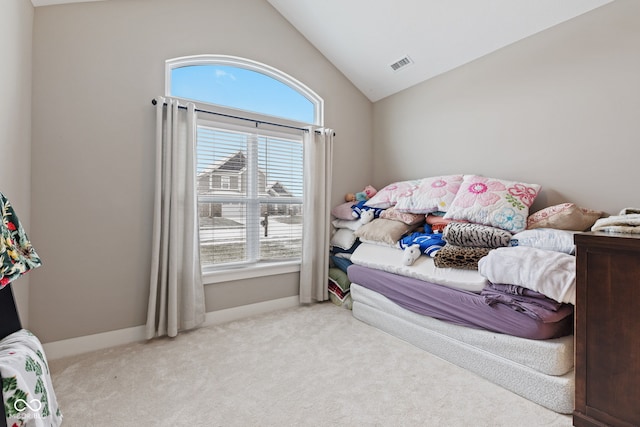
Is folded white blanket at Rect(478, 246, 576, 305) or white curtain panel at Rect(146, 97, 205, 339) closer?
folded white blanket at Rect(478, 246, 576, 305)

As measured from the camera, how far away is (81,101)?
2.15 m

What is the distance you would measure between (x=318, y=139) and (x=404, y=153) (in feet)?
3.32

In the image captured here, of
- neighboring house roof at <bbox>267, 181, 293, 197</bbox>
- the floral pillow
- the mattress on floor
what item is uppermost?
neighboring house roof at <bbox>267, 181, 293, 197</bbox>

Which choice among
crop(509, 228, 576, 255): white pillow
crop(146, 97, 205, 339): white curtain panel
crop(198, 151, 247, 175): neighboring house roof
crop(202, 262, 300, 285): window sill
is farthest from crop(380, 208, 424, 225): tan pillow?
crop(146, 97, 205, 339): white curtain panel

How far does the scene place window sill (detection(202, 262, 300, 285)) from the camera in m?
2.70

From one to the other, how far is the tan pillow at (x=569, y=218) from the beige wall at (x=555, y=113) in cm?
19

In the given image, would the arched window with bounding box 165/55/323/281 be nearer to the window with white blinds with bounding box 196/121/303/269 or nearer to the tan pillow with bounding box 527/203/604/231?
the window with white blinds with bounding box 196/121/303/269

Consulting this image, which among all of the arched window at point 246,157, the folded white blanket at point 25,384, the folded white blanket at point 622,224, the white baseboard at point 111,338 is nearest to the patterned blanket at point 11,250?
the folded white blanket at point 25,384

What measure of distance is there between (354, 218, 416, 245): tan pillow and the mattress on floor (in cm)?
53

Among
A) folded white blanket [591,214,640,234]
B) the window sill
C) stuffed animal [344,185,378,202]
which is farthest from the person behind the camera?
stuffed animal [344,185,378,202]

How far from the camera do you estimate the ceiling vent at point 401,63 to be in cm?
303

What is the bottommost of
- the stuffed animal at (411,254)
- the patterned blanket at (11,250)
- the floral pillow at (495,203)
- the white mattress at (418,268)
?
the white mattress at (418,268)

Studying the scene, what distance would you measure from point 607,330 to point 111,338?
9.87 ft

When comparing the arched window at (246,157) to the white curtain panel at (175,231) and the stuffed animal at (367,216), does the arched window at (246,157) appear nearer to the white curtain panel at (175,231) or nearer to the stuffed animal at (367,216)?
the white curtain panel at (175,231)
